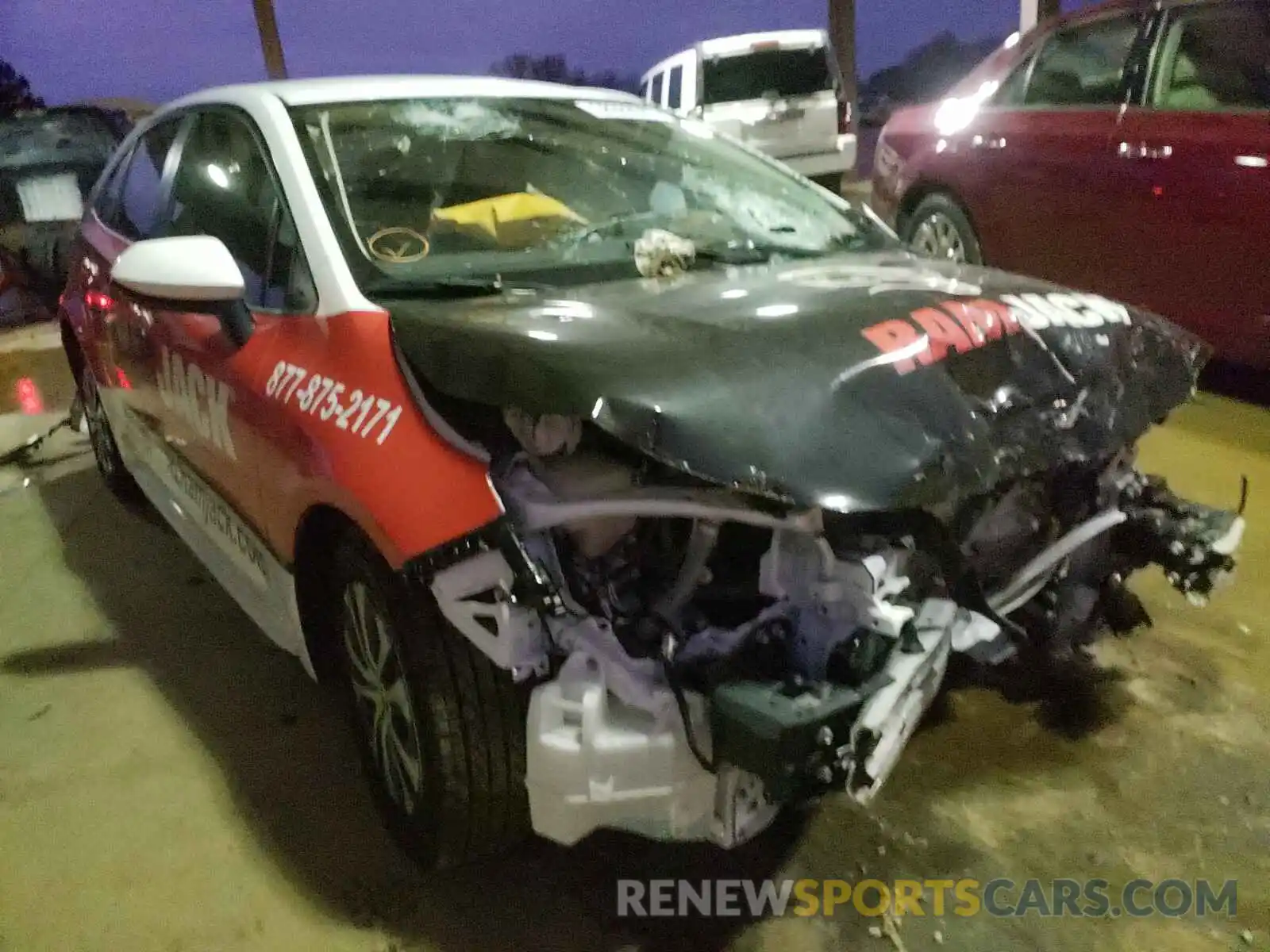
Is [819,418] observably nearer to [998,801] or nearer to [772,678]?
[772,678]

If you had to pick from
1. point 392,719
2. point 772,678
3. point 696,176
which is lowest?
point 392,719

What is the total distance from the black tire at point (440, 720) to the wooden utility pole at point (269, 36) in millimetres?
13352

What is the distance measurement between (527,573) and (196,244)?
113 centimetres

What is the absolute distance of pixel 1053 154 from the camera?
4.73 metres

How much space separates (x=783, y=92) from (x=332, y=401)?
8402mm

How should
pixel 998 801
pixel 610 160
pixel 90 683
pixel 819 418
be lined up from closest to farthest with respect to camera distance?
pixel 819 418 → pixel 998 801 → pixel 610 160 → pixel 90 683

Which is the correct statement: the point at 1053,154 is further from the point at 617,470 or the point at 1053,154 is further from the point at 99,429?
the point at 99,429

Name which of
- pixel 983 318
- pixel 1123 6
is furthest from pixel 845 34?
pixel 983 318

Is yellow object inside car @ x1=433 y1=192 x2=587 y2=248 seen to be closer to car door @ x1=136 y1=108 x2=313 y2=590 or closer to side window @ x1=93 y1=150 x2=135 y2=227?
car door @ x1=136 y1=108 x2=313 y2=590

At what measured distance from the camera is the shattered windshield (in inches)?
90.6

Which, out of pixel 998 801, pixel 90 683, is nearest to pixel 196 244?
pixel 90 683

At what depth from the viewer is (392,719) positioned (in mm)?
2057

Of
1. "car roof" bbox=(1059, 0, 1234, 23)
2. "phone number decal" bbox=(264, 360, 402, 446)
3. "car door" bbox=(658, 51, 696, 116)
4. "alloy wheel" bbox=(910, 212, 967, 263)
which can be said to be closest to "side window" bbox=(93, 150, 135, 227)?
"phone number decal" bbox=(264, 360, 402, 446)

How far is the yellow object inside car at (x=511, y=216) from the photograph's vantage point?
2.43 metres
